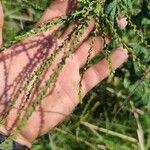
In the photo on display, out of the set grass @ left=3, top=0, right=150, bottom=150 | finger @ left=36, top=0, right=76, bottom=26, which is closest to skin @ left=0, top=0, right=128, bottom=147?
finger @ left=36, top=0, right=76, bottom=26

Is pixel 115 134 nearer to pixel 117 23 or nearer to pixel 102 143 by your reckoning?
pixel 102 143

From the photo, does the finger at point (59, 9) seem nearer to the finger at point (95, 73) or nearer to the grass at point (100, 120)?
the finger at point (95, 73)

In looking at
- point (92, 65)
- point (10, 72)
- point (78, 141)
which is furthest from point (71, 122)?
point (10, 72)

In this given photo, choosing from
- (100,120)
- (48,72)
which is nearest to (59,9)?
(48,72)

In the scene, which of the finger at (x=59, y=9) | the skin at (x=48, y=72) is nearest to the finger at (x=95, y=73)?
the skin at (x=48, y=72)

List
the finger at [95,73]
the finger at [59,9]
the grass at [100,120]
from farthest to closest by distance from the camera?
the grass at [100,120]
the finger at [95,73]
the finger at [59,9]

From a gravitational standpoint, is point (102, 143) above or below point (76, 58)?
below

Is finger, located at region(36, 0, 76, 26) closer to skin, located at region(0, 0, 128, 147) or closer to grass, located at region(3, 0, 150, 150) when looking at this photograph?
skin, located at region(0, 0, 128, 147)

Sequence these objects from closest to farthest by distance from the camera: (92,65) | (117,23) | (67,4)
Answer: (117,23) → (67,4) → (92,65)
